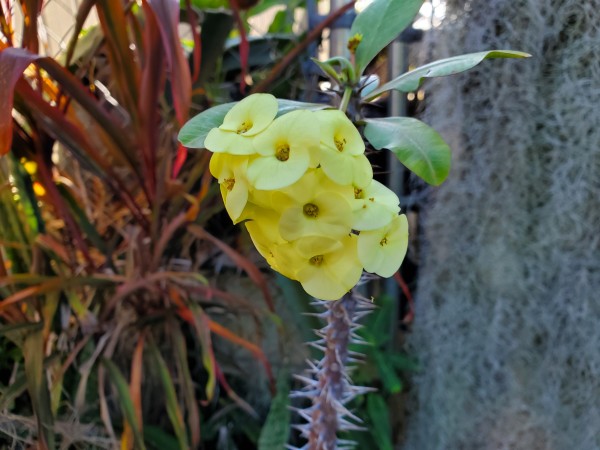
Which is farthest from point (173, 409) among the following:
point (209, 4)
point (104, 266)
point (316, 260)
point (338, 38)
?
point (209, 4)

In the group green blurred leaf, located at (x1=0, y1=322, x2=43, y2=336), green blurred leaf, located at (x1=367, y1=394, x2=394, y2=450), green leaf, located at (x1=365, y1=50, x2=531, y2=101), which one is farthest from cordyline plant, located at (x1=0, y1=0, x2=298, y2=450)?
green leaf, located at (x1=365, y1=50, x2=531, y2=101)

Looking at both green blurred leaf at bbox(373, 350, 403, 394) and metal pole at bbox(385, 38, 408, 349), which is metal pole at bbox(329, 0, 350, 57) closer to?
metal pole at bbox(385, 38, 408, 349)

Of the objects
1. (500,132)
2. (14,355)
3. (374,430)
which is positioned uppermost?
(500,132)

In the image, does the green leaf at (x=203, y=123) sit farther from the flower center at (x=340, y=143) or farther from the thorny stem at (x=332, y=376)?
the thorny stem at (x=332, y=376)

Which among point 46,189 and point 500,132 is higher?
point 500,132

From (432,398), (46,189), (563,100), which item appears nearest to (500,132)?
(563,100)

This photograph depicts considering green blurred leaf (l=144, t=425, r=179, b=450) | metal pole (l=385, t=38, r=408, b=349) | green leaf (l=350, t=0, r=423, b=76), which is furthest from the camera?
metal pole (l=385, t=38, r=408, b=349)

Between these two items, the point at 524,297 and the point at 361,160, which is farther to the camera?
the point at 524,297

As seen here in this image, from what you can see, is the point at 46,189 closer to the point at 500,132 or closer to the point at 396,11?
the point at 396,11
